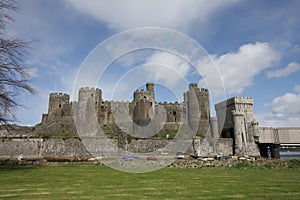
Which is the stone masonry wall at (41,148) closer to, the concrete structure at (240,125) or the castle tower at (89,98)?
the castle tower at (89,98)

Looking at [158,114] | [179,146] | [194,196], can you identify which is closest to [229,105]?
[158,114]

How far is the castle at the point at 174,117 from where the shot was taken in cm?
3981

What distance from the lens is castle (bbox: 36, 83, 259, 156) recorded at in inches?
1567

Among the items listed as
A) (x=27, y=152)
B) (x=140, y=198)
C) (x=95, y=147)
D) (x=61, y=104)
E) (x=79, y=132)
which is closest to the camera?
(x=140, y=198)

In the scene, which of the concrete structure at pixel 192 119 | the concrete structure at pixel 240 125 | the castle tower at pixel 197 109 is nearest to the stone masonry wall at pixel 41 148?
the concrete structure at pixel 192 119

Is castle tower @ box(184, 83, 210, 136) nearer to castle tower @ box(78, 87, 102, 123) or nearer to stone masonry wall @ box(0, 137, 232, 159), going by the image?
castle tower @ box(78, 87, 102, 123)

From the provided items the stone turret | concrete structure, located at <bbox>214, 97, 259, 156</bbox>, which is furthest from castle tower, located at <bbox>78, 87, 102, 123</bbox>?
concrete structure, located at <bbox>214, 97, 259, 156</bbox>

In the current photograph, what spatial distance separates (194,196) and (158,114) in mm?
43094

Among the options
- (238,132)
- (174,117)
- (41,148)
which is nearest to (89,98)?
(41,148)

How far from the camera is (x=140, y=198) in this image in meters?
6.53

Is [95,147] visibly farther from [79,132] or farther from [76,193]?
[76,193]

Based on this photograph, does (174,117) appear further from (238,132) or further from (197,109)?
(238,132)

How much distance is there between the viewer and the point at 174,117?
175ft

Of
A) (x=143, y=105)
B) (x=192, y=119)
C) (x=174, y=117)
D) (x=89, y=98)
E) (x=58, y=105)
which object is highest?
(x=89, y=98)
